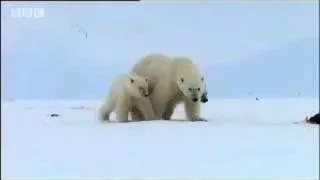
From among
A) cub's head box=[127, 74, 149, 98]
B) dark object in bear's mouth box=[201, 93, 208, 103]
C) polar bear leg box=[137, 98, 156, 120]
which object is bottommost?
polar bear leg box=[137, 98, 156, 120]

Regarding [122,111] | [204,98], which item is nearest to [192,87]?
→ [204,98]

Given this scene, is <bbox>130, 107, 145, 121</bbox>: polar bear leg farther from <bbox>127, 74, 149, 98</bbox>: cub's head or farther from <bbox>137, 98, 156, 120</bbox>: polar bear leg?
<bbox>127, 74, 149, 98</bbox>: cub's head

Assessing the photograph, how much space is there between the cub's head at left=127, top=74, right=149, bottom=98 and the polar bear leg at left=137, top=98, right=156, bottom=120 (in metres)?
0.09

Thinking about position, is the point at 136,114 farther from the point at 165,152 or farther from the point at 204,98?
the point at 165,152

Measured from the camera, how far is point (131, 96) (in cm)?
531

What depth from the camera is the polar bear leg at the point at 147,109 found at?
17.4 feet

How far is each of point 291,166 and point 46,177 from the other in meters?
1.01

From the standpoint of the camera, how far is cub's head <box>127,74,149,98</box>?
5.23 metres

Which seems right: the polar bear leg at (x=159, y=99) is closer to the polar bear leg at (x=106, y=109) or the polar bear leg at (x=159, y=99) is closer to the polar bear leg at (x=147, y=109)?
the polar bear leg at (x=147, y=109)

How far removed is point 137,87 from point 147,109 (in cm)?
22

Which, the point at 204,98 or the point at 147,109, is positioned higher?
the point at 204,98

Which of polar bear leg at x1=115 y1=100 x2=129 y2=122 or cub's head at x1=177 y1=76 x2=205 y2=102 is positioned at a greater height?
cub's head at x1=177 y1=76 x2=205 y2=102

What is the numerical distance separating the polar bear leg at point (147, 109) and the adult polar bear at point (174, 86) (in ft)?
0.45

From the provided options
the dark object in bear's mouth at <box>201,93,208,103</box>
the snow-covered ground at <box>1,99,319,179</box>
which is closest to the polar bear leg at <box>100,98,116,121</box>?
the dark object in bear's mouth at <box>201,93,208,103</box>
